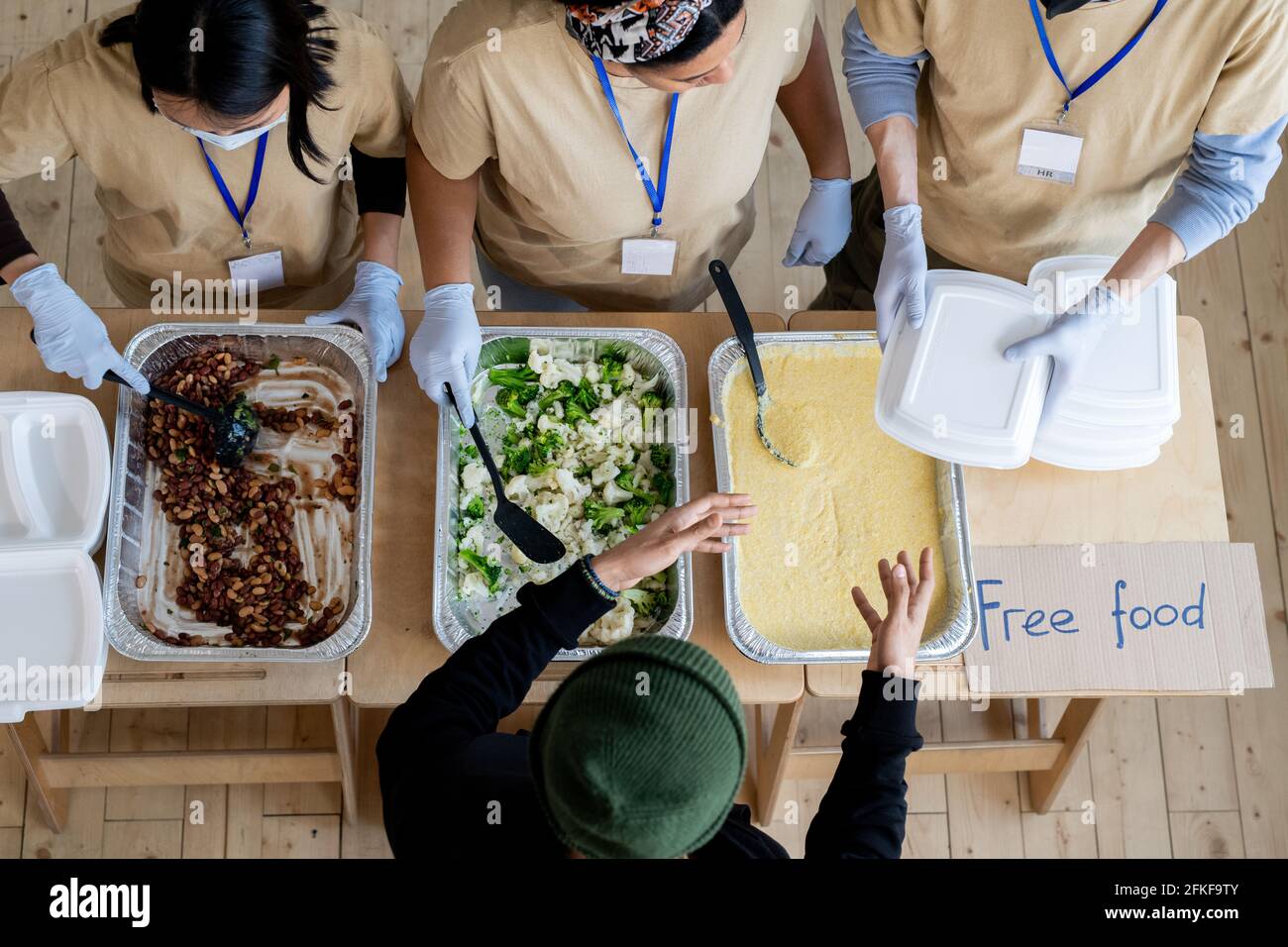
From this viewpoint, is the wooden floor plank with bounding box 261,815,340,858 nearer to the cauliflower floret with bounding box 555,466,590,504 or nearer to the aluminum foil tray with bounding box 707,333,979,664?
the cauliflower floret with bounding box 555,466,590,504

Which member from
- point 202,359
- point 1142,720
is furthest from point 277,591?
point 1142,720

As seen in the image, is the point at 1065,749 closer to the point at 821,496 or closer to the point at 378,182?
the point at 821,496

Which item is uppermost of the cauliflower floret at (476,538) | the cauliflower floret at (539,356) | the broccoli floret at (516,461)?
the cauliflower floret at (539,356)

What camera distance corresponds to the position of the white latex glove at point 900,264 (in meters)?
1.64

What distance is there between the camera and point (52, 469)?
1588mm

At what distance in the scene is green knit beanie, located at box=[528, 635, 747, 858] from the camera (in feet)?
2.80

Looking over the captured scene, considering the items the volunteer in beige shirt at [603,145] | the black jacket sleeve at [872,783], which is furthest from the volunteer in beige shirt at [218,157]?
the black jacket sleeve at [872,783]

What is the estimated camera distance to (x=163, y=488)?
1.61m

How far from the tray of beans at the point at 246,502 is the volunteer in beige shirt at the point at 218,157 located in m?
0.08

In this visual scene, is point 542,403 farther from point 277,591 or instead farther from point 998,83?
point 998,83

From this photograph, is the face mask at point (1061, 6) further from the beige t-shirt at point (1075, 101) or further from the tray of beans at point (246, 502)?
the tray of beans at point (246, 502)

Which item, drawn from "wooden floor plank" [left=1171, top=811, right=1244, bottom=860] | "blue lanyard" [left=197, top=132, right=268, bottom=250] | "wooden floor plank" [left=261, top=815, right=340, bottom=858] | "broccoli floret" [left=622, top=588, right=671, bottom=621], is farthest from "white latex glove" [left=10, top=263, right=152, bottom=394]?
"wooden floor plank" [left=1171, top=811, right=1244, bottom=860]

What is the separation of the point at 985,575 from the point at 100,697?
1.42 metres
